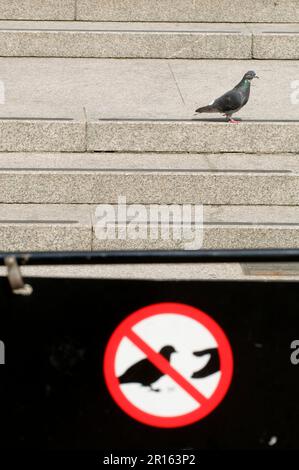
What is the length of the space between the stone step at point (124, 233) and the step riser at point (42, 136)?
0.86 m

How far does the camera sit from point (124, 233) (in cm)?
832

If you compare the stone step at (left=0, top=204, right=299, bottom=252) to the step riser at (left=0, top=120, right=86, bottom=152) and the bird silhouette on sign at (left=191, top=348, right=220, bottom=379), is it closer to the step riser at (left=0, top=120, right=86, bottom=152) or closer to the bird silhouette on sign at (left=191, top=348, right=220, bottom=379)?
the step riser at (left=0, top=120, right=86, bottom=152)

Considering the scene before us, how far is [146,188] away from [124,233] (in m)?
0.62

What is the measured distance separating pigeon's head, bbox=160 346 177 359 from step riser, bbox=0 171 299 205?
5.70m

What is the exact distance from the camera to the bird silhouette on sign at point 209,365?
3.08 metres

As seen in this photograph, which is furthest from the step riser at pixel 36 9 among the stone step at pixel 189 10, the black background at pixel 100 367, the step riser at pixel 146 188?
the black background at pixel 100 367

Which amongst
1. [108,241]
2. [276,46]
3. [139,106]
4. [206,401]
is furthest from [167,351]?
[276,46]

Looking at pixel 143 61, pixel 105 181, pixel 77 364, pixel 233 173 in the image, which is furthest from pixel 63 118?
pixel 77 364

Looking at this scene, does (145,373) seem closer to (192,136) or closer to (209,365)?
(209,365)

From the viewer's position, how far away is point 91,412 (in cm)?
312

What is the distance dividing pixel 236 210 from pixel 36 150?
1996mm

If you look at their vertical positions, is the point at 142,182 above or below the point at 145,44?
below

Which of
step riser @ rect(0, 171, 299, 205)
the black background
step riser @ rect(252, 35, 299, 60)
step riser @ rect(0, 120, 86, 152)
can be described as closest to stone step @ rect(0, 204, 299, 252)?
step riser @ rect(0, 171, 299, 205)

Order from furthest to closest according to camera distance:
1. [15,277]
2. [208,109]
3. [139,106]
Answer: [139,106], [208,109], [15,277]
